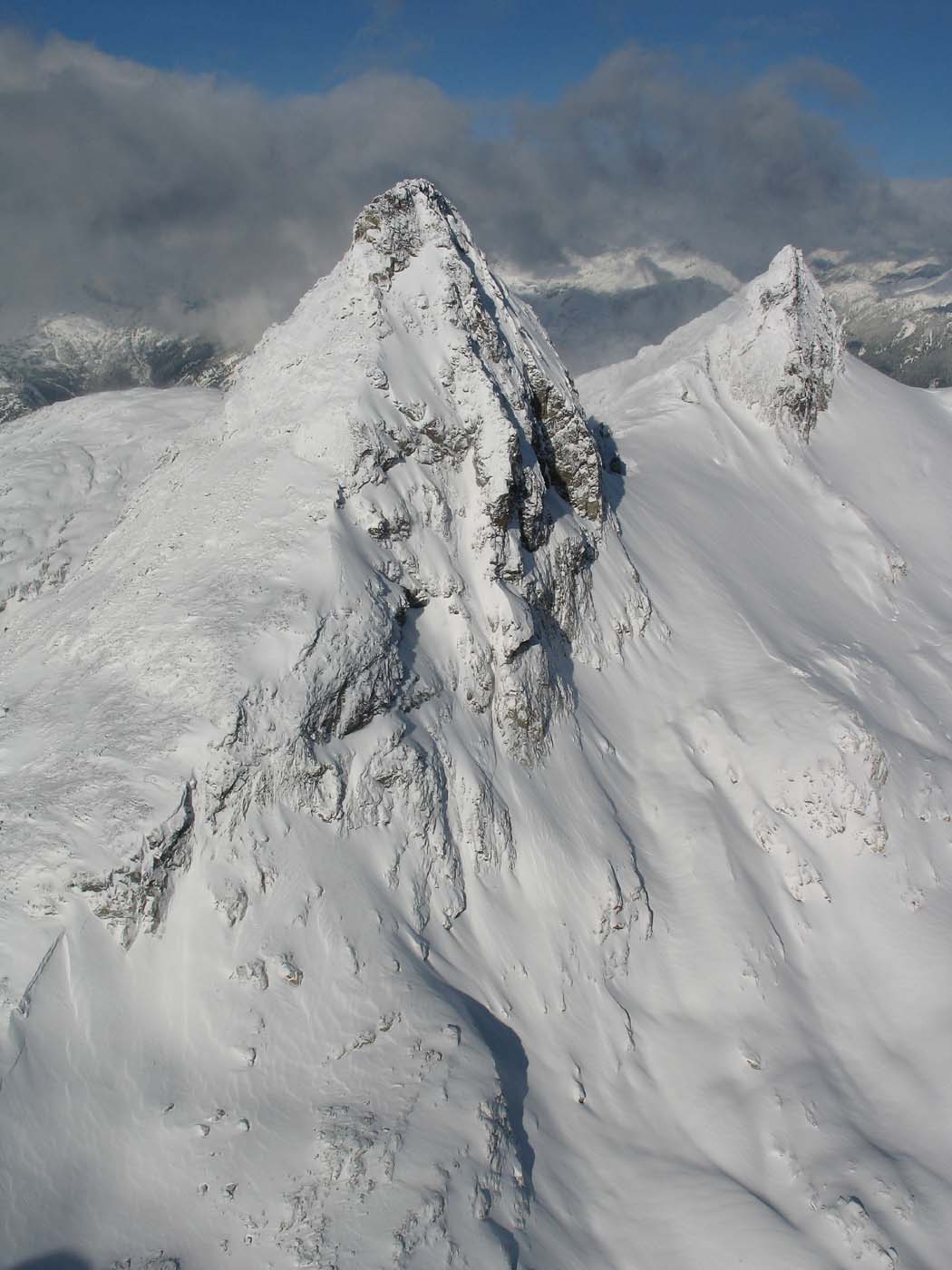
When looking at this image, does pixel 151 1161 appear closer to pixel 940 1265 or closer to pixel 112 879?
pixel 112 879

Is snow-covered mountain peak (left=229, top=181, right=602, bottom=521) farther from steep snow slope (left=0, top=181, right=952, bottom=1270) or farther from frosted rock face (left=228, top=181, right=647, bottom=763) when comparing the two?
steep snow slope (left=0, top=181, right=952, bottom=1270)

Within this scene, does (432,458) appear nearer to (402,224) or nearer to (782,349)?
(402,224)

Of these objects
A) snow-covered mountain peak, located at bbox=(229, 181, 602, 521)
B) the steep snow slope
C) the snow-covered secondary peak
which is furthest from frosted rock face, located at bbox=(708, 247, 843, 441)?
snow-covered mountain peak, located at bbox=(229, 181, 602, 521)

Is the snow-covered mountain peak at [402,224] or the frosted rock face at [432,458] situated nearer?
the frosted rock face at [432,458]

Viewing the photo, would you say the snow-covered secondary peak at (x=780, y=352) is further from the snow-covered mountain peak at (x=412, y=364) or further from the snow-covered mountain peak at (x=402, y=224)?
the snow-covered mountain peak at (x=402, y=224)

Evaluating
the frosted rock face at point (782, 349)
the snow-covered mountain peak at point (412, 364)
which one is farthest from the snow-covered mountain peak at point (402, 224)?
the frosted rock face at point (782, 349)

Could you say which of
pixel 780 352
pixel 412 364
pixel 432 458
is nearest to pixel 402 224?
pixel 412 364

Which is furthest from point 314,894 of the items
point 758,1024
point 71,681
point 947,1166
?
point 947,1166
